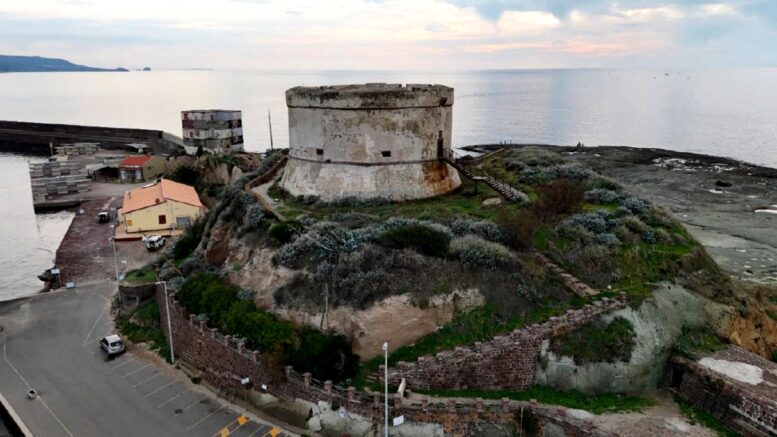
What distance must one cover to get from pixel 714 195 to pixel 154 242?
53.5 m

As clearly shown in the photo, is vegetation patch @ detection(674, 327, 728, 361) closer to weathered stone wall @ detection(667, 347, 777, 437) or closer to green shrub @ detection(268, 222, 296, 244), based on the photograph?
weathered stone wall @ detection(667, 347, 777, 437)

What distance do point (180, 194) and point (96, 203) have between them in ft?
60.1

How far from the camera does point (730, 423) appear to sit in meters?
17.3

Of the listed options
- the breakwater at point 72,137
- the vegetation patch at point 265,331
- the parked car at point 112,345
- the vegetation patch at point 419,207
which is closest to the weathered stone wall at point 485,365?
the vegetation patch at point 265,331

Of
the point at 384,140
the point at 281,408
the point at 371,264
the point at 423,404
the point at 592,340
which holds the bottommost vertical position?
the point at 281,408

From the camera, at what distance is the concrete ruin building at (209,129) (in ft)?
264

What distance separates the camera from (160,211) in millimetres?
44500

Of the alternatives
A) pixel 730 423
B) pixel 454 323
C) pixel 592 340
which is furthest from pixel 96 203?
pixel 730 423

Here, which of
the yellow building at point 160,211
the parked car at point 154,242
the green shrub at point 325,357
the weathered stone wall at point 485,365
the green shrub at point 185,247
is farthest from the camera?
the yellow building at point 160,211

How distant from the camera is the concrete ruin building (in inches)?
3167

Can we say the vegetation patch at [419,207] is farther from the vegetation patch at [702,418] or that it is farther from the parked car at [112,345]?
the vegetation patch at [702,418]

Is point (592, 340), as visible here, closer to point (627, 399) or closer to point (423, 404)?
point (627, 399)

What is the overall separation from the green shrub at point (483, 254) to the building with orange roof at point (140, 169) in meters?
61.0

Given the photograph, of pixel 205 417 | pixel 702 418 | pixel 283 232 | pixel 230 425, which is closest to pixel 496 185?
pixel 283 232
